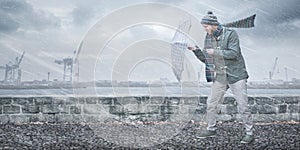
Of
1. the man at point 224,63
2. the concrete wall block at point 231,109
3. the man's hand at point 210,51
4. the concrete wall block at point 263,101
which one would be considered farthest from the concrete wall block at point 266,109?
the man's hand at point 210,51

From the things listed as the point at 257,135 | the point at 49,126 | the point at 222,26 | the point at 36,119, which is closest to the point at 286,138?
the point at 257,135

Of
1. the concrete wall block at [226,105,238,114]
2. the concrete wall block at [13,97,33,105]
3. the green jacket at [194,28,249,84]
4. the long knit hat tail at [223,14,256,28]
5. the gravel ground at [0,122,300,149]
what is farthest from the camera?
→ the concrete wall block at [226,105,238,114]

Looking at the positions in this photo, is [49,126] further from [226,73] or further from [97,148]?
[226,73]

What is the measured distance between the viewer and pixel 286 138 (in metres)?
5.60

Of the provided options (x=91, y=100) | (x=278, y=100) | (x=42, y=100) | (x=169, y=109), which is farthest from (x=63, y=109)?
(x=278, y=100)

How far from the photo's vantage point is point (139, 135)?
5934mm

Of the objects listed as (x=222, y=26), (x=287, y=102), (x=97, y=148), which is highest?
(x=222, y=26)

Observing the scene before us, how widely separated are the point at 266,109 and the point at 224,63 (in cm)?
296

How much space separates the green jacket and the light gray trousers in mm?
90

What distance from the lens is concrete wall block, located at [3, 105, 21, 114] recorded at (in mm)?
7535

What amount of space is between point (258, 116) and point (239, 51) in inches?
117

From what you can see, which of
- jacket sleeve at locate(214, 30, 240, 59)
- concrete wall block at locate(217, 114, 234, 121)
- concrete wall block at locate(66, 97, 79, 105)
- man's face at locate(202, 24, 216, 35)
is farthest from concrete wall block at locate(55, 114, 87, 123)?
jacket sleeve at locate(214, 30, 240, 59)

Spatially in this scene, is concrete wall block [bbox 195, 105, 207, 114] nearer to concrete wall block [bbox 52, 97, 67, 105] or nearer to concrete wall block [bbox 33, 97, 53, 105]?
concrete wall block [bbox 52, 97, 67, 105]

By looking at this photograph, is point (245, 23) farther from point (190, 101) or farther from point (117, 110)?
point (117, 110)
